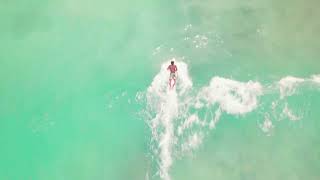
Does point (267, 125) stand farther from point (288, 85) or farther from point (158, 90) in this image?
point (158, 90)

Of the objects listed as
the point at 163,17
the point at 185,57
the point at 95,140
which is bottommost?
the point at 95,140

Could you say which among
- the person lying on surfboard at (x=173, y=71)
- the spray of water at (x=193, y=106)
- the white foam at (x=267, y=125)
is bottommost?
the white foam at (x=267, y=125)

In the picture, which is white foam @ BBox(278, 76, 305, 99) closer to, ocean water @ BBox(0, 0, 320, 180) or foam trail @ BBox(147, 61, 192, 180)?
ocean water @ BBox(0, 0, 320, 180)

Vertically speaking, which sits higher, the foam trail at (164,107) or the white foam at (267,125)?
the foam trail at (164,107)

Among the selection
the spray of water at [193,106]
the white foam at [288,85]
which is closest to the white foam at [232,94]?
the spray of water at [193,106]

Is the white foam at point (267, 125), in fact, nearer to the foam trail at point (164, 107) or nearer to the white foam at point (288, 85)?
the white foam at point (288, 85)

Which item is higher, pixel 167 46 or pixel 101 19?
pixel 101 19

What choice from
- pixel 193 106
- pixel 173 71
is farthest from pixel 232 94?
pixel 173 71

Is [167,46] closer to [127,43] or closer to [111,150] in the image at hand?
[127,43]

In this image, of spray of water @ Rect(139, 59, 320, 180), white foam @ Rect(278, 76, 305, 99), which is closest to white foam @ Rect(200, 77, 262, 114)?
spray of water @ Rect(139, 59, 320, 180)

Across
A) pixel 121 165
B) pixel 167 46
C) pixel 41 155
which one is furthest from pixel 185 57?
pixel 41 155
